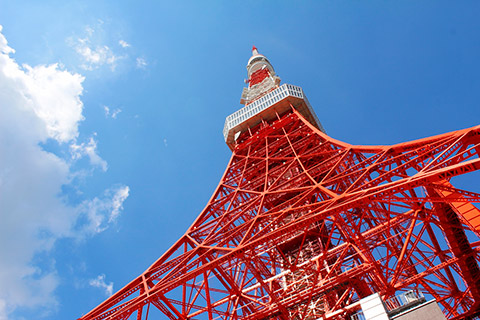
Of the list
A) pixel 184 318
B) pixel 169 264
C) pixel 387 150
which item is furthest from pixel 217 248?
pixel 387 150

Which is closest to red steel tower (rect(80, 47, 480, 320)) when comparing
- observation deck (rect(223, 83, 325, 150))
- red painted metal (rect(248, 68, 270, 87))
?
observation deck (rect(223, 83, 325, 150))

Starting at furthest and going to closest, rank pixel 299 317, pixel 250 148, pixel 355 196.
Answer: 1. pixel 250 148
2. pixel 299 317
3. pixel 355 196

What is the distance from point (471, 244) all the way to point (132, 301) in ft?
36.4

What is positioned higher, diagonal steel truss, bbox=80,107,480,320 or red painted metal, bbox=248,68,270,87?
red painted metal, bbox=248,68,270,87

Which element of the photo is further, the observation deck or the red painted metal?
the red painted metal

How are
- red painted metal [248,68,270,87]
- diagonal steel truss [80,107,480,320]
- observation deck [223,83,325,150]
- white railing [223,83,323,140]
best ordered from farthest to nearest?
red painted metal [248,68,270,87], white railing [223,83,323,140], observation deck [223,83,325,150], diagonal steel truss [80,107,480,320]

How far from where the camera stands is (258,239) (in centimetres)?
1102

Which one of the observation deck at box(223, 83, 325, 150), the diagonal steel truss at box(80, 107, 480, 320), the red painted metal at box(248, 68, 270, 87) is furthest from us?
the red painted metal at box(248, 68, 270, 87)

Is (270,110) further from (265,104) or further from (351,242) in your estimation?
(351,242)

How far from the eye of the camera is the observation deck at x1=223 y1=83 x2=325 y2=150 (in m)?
23.8

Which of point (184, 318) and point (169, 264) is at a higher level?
point (169, 264)

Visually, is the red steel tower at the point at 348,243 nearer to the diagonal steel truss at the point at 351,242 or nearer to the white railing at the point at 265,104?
the diagonal steel truss at the point at 351,242

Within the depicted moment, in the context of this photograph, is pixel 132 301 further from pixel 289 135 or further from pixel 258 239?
pixel 289 135

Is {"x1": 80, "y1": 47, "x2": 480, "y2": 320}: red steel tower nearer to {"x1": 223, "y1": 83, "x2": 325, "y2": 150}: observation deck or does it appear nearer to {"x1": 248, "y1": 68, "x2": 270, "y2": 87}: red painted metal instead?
{"x1": 223, "y1": 83, "x2": 325, "y2": 150}: observation deck
